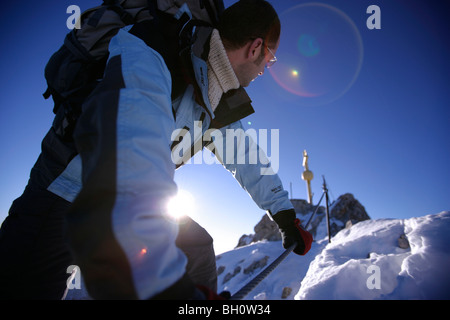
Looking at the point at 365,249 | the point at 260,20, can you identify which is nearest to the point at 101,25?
the point at 260,20

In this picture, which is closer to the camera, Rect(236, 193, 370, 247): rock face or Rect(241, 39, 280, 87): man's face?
Rect(241, 39, 280, 87): man's face

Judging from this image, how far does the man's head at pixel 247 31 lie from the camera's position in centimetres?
183

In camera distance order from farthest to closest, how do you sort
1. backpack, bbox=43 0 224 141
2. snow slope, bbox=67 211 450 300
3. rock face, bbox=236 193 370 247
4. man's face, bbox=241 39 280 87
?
1. rock face, bbox=236 193 370 247
2. snow slope, bbox=67 211 450 300
3. man's face, bbox=241 39 280 87
4. backpack, bbox=43 0 224 141

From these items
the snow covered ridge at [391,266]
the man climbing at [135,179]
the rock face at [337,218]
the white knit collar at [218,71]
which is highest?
the white knit collar at [218,71]

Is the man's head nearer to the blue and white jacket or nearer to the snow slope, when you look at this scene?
the blue and white jacket

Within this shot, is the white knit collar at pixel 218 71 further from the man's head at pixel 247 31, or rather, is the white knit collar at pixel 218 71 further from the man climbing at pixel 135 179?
the man's head at pixel 247 31

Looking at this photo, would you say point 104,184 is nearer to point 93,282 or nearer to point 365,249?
point 93,282

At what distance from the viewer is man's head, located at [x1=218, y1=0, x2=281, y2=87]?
1831 millimetres

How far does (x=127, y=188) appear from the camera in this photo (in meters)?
0.62

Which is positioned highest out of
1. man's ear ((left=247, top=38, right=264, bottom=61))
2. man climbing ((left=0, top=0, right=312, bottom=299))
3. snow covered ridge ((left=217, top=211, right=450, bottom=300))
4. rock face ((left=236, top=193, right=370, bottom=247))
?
man's ear ((left=247, top=38, right=264, bottom=61))

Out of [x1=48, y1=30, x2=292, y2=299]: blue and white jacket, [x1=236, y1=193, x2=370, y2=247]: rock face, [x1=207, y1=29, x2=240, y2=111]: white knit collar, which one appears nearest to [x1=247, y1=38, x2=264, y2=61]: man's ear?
[x1=207, y1=29, x2=240, y2=111]: white knit collar

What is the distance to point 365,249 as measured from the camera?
407 centimetres

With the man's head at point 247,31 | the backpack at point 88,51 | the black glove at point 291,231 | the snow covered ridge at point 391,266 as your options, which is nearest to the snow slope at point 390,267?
the snow covered ridge at point 391,266

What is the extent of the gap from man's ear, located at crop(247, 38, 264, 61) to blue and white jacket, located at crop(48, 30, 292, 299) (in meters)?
1.23
